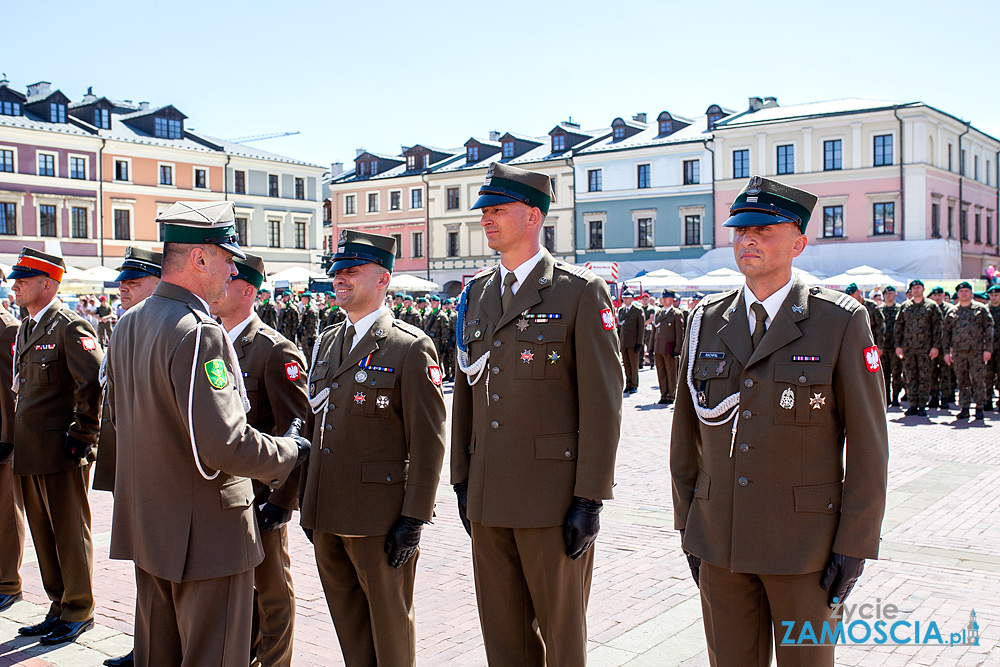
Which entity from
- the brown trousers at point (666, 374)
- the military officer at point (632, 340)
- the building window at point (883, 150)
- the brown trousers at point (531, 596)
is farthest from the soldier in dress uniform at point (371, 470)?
the building window at point (883, 150)

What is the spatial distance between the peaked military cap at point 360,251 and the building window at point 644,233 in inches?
1841

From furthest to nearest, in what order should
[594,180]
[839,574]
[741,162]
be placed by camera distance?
[594,180]
[741,162]
[839,574]

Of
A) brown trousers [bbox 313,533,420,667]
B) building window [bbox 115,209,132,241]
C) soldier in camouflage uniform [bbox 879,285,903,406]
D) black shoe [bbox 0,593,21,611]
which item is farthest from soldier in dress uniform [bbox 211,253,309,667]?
building window [bbox 115,209,132,241]

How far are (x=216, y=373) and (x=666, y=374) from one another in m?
15.3

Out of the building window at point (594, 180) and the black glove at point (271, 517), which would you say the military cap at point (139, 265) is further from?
the building window at point (594, 180)

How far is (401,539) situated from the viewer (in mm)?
3842

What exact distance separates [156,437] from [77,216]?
50285mm

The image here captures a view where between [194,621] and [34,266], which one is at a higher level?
[34,266]

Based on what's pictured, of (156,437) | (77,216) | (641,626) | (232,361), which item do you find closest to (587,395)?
(232,361)

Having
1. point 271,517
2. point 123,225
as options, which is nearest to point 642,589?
point 271,517

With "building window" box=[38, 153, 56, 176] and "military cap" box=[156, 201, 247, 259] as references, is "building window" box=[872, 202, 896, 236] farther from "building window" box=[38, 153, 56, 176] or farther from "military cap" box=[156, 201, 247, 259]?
"military cap" box=[156, 201, 247, 259]

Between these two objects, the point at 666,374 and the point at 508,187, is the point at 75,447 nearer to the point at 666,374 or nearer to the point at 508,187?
the point at 508,187

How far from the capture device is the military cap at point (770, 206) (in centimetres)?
333

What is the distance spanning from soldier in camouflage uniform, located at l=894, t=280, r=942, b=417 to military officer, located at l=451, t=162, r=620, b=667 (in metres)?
13.3
